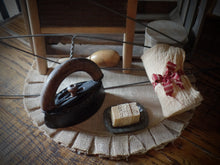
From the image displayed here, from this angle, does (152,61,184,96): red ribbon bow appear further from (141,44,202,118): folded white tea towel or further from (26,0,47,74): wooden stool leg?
(26,0,47,74): wooden stool leg

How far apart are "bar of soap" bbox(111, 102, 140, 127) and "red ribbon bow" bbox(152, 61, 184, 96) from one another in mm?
165

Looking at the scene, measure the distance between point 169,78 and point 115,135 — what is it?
351 mm

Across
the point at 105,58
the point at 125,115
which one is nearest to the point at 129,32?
the point at 105,58

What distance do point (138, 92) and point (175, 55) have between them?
0.27 meters

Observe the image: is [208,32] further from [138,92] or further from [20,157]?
[20,157]

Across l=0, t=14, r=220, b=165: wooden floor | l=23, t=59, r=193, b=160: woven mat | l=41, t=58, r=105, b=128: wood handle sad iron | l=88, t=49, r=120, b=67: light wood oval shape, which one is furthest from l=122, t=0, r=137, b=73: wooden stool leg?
l=0, t=14, r=220, b=165: wooden floor

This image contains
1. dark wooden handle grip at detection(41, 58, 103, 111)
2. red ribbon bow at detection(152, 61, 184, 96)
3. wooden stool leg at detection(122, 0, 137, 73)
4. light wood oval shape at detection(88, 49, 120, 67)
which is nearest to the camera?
dark wooden handle grip at detection(41, 58, 103, 111)

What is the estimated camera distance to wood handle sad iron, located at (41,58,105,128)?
0.83 metres

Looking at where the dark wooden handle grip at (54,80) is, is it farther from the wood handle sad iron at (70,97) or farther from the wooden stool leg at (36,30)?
the wooden stool leg at (36,30)

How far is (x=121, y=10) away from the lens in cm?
105

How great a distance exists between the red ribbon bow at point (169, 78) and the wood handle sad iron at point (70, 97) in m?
0.27

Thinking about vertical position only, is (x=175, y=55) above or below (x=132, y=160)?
above

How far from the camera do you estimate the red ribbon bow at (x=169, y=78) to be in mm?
931

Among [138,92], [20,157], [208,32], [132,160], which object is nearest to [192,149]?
[132,160]
